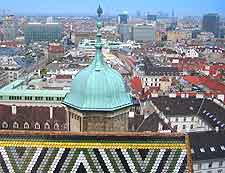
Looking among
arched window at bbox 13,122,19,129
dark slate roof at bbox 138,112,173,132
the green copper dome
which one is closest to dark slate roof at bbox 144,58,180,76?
dark slate roof at bbox 138,112,173,132

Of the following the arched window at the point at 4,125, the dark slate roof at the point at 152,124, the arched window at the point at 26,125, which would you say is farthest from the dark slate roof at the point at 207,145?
the arched window at the point at 4,125

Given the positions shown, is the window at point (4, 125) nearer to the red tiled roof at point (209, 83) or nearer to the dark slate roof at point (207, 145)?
the dark slate roof at point (207, 145)

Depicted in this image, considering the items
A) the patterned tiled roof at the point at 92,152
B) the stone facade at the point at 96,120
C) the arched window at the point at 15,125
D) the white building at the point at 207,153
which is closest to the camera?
the patterned tiled roof at the point at 92,152

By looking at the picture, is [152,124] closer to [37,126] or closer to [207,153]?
[207,153]

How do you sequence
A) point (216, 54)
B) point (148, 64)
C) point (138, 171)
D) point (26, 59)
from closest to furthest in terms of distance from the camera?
point (138, 171), point (148, 64), point (26, 59), point (216, 54)

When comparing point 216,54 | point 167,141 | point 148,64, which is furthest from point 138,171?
point 216,54

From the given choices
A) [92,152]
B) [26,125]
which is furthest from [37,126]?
[92,152]

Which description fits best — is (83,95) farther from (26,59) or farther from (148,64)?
(26,59)
